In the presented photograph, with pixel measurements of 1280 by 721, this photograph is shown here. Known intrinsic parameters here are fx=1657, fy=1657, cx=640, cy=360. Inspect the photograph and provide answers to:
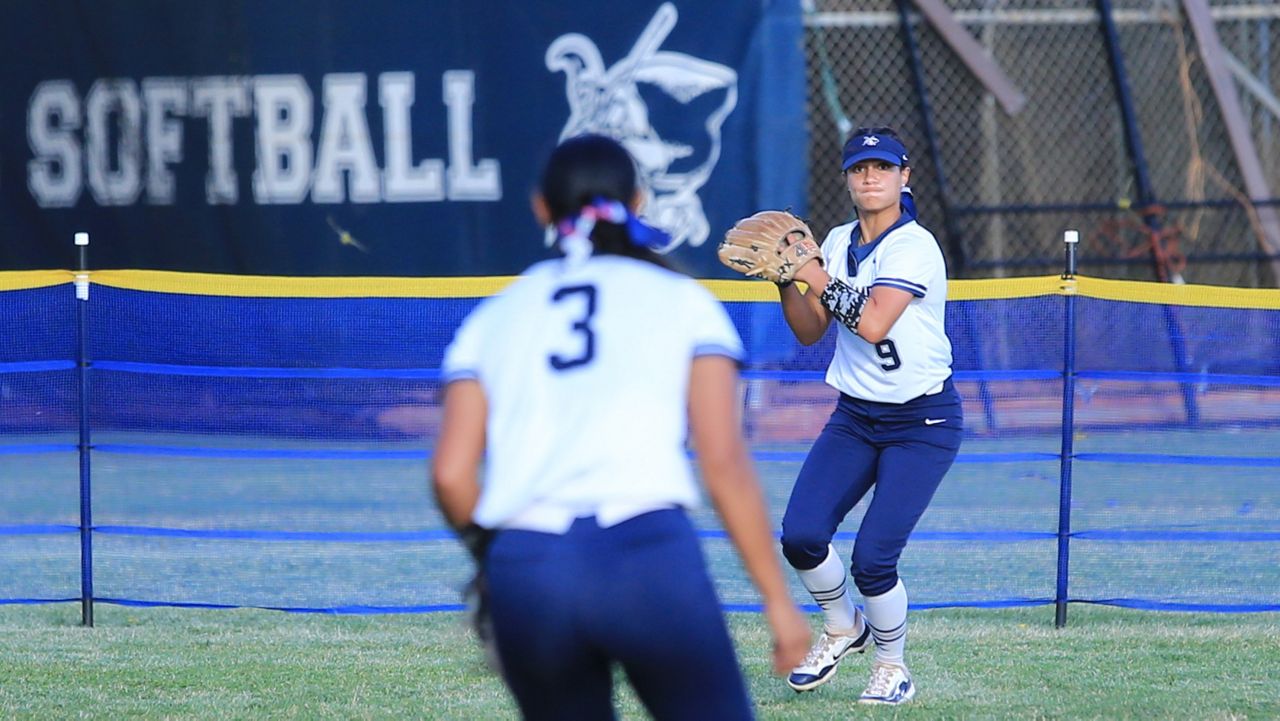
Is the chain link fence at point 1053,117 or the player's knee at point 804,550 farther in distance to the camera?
the chain link fence at point 1053,117

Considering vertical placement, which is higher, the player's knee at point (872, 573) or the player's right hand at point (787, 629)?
the player's right hand at point (787, 629)

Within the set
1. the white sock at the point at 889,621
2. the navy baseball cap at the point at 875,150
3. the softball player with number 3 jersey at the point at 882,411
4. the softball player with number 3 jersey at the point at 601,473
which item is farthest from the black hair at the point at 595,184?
the white sock at the point at 889,621

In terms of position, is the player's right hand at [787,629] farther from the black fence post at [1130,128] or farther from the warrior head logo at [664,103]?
the black fence post at [1130,128]

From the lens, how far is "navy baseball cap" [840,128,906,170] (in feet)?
18.9

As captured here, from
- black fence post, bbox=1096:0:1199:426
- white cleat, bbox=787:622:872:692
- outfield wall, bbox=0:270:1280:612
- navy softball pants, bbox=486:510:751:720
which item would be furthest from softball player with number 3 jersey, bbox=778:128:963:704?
black fence post, bbox=1096:0:1199:426

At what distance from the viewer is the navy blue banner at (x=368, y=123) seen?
40.9ft

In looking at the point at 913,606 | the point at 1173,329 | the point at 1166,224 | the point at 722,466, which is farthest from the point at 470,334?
the point at 1166,224

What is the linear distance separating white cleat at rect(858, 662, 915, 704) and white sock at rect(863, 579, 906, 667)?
0.03 meters

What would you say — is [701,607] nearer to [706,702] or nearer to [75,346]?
[706,702]

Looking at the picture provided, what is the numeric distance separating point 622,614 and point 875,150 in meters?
3.27

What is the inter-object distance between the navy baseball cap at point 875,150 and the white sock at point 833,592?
54.0 inches

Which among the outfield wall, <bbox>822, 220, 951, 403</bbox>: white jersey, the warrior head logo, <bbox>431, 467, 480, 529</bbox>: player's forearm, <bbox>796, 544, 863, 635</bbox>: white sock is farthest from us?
the warrior head logo

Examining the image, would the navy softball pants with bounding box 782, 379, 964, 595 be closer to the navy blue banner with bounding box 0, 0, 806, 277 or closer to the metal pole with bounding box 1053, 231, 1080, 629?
the metal pole with bounding box 1053, 231, 1080, 629

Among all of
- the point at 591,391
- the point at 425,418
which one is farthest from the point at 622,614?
the point at 425,418
